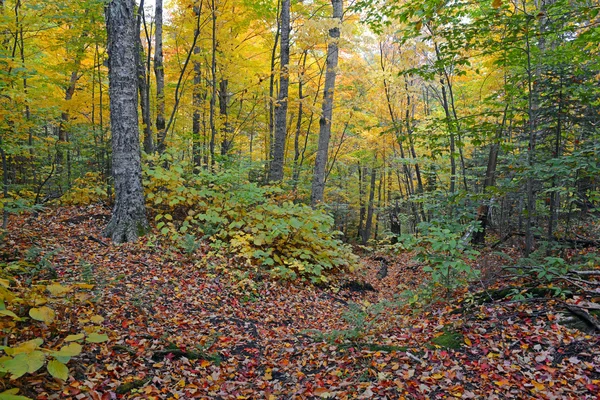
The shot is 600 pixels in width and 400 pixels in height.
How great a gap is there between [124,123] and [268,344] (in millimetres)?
4879

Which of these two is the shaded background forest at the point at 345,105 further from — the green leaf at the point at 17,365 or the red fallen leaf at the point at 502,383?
the green leaf at the point at 17,365

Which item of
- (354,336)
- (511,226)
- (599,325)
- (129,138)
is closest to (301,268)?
(354,336)

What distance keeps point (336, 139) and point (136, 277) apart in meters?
15.2

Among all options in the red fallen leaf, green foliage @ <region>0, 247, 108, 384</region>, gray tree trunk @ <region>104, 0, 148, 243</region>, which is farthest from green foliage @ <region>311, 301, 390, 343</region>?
gray tree trunk @ <region>104, 0, 148, 243</region>

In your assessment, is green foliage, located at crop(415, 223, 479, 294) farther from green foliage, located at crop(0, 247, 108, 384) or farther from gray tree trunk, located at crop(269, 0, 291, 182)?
gray tree trunk, located at crop(269, 0, 291, 182)

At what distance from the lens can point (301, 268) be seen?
7.16 meters

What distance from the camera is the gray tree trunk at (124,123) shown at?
6.33 meters

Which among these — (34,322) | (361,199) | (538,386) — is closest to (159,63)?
(34,322)

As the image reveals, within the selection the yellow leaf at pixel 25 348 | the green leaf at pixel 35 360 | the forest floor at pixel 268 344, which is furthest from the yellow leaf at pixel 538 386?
the yellow leaf at pixel 25 348

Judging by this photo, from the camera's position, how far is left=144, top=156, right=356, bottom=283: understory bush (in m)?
7.22

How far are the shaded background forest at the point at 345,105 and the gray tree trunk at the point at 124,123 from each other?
66cm

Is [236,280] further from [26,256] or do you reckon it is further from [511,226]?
[511,226]

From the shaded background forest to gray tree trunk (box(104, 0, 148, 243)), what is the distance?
66cm

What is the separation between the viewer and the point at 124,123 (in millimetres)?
6555
